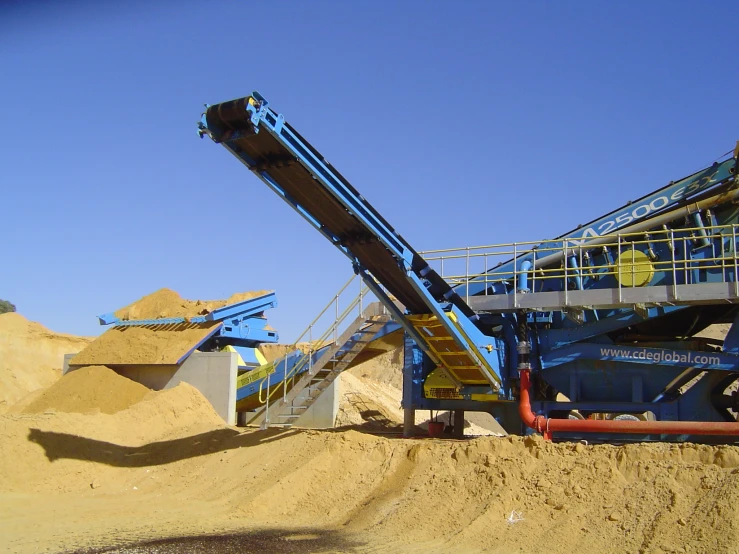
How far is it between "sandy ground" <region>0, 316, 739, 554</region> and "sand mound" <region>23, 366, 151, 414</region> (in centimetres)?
67

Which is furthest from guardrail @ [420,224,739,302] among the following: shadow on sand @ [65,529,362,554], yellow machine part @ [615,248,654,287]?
shadow on sand @ [65,529,362,554]

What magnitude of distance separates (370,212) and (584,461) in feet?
17.6

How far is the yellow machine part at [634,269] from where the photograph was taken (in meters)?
14.2

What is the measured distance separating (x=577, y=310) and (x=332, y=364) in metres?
5.56

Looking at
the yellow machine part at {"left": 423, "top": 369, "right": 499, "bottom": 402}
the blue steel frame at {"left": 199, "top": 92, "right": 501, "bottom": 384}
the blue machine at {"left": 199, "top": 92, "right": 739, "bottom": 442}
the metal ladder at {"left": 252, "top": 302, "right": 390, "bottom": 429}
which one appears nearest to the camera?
the blue steel frame at {"left": 199, "top": 92, "right": 501, "bottom": 384}

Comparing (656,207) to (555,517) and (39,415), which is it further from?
(39,415)

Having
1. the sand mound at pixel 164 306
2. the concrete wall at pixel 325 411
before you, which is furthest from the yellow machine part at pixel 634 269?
the sand mound at pixel 164 306

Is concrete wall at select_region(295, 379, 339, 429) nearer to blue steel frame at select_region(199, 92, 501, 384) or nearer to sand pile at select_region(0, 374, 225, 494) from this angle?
sand pile at select_region(0, 374, 225, 494)

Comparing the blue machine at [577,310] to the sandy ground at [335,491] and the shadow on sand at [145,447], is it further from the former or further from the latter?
the shadow on sand at [145,447]

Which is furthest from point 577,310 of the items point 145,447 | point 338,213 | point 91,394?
point 91,394

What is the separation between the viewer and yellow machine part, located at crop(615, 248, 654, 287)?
14250mm

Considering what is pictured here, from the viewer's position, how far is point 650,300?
13586 mm

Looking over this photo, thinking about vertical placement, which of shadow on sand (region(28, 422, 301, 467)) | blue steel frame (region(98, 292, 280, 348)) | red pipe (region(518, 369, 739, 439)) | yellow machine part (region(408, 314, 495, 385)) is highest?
blue steel frame (region(98, 292, 280, 348))

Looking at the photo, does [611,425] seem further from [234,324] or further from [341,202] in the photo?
[234,324]
